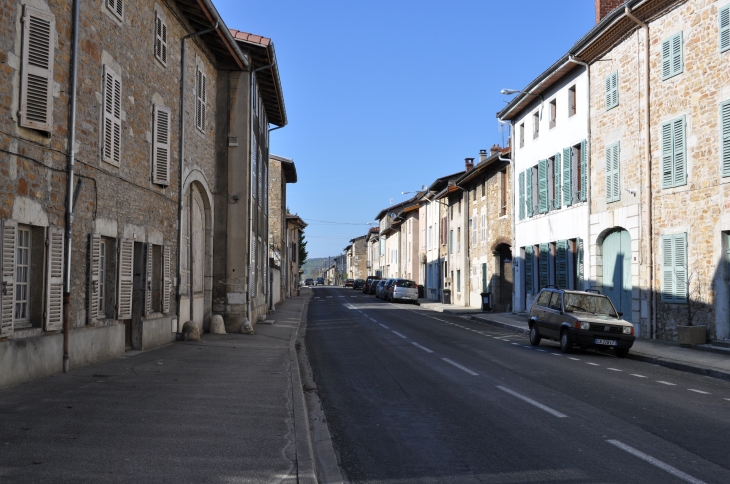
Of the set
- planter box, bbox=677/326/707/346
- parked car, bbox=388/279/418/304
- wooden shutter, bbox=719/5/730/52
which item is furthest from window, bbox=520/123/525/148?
parked car, bbox=388/279/418/304

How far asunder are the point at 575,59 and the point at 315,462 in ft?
71.9

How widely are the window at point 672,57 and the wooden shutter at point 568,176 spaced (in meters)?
6.83

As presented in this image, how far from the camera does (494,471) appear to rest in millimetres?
6355

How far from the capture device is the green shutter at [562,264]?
90.4ft

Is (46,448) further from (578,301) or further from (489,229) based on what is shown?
(489,229)

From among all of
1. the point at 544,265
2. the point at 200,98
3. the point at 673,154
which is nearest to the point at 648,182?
the point at 673,154

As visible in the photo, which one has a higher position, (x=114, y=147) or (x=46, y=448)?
(x=114, y=147)

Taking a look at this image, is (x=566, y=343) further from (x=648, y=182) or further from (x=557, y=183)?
(x=557, y=183)

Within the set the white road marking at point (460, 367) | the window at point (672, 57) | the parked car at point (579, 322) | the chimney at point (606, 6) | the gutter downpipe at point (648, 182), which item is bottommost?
the white road marking at point (460, 367)

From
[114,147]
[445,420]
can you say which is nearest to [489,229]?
[114,147]

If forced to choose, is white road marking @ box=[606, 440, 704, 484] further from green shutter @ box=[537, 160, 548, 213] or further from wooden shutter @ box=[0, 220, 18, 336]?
green shutter @ box=[537, 160, 548, 213]

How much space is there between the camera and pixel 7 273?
31.4 ft

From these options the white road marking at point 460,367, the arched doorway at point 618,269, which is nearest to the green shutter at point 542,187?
the arched doorway at point 618,269

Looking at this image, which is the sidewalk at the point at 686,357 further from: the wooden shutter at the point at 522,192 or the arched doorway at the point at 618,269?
the wooden shutter at the point at 522,192
